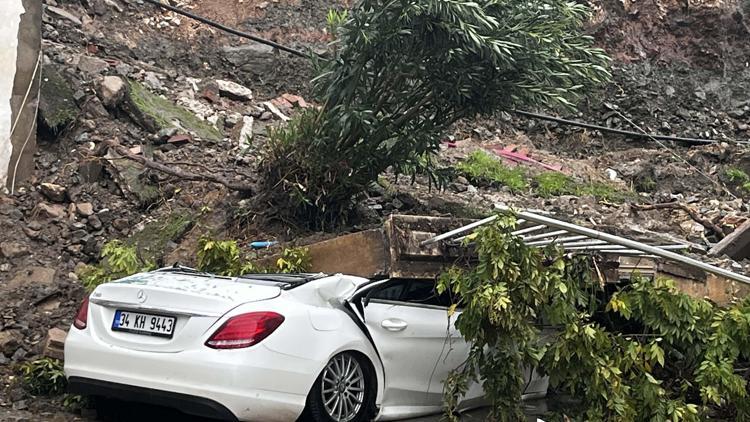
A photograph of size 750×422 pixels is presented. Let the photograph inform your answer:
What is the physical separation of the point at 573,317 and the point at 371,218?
161 inches

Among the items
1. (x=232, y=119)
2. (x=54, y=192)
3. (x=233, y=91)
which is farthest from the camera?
(x=233, y=91)

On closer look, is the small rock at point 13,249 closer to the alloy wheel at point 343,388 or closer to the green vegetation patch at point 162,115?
the green vegetation patch at point 162,115

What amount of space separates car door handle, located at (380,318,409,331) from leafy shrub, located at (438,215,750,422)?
452mm

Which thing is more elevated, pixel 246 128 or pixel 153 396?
pixel 246 128

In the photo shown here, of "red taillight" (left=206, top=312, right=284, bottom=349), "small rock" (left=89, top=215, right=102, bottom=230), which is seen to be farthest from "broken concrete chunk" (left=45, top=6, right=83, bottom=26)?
"red taillight" (left=206, top=312, right=284, bottom=349)

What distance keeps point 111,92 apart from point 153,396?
6479 millimetres

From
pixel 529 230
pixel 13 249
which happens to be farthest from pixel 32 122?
pixel 529 230

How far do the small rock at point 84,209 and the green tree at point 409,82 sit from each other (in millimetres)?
2093

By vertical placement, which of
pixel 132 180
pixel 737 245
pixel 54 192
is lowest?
pixel 54 192

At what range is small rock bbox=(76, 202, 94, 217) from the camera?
9.32 meters

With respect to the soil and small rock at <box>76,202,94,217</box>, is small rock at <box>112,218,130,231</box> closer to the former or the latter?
the soil

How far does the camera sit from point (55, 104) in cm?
1031

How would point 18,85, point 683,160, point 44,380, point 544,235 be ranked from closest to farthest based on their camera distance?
1. point 544,235
2. point 44,380
3. point 18,85
4. point 683,160

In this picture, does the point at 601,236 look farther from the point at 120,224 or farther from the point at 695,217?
the point at 120,224
